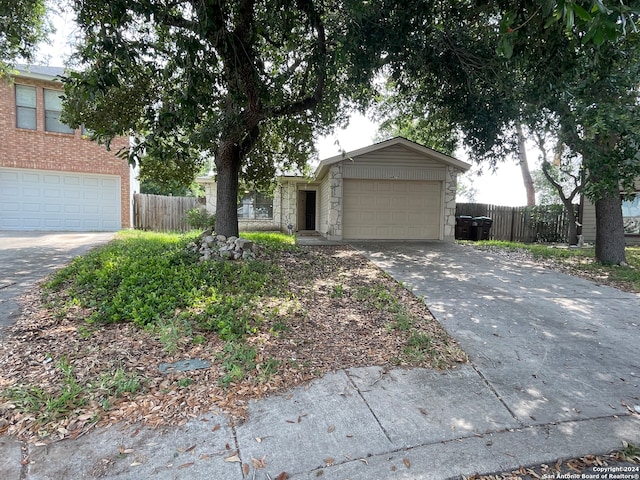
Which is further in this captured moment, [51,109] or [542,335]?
[51,109]

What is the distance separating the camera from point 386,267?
6.65 meters

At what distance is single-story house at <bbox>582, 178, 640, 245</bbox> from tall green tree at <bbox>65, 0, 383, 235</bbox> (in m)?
11.9

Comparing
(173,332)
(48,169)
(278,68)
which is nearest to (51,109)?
(48,169)

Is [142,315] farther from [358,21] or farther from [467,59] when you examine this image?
[467,59]

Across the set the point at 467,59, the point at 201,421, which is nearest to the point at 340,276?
the point at 201,421

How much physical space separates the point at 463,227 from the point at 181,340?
1333cm

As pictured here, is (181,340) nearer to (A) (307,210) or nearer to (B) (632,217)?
(A) (307,210)

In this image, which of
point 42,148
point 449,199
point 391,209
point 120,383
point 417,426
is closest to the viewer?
point 417,426

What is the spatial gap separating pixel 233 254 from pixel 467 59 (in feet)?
18.6

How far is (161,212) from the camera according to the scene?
48.4ft

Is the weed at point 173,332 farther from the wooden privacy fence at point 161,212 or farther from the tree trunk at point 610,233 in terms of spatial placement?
the wooden privacy fence at point 161,212

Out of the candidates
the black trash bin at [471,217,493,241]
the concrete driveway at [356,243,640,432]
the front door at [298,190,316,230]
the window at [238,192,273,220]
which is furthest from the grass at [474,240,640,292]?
the window at [238,192,273,220]

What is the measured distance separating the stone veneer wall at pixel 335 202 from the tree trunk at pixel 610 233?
21.4 feet

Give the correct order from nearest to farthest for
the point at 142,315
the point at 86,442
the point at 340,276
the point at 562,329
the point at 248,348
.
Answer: the point at 86,442 → the point at 248,348 → the point at 142,315 → the point at 562,329 → the point at 340,276
